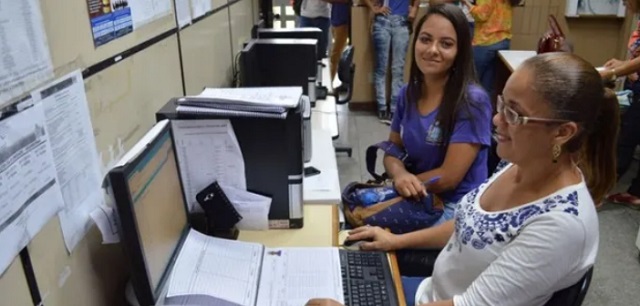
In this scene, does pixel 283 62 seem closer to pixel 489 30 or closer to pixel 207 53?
pixel 207 53

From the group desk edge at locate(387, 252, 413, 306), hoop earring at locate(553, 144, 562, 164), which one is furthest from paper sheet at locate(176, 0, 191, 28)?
hoop earring at locate(553, 144, 562, 164)

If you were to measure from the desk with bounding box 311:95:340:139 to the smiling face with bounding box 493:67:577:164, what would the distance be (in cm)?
130

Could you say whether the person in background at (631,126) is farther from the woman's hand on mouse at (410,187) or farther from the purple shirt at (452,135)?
the woman's hand on mouse at (410,187)

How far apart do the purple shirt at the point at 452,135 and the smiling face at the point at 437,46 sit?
13 centimetres

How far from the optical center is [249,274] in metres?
1.14

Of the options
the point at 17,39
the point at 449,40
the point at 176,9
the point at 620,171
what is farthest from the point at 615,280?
the point at 17,39

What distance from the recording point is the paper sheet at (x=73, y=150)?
84cm

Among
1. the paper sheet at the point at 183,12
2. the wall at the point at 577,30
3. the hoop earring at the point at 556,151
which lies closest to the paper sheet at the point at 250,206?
the paper sheet at the point at 183,12

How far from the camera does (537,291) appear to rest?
0.97 meters

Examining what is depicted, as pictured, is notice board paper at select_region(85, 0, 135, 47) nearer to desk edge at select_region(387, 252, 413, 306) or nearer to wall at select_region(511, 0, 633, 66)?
desk edge at select_region(387, 252, 413, 306)

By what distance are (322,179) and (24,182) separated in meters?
1.08

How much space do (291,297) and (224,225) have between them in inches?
12.5

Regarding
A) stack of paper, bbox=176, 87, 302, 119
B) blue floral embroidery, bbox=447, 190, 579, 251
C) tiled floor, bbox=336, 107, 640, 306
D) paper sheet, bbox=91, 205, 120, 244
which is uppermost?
stack of paper, bbox=176, 87, 302, 119

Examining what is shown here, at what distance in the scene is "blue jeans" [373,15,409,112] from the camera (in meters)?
4.47
